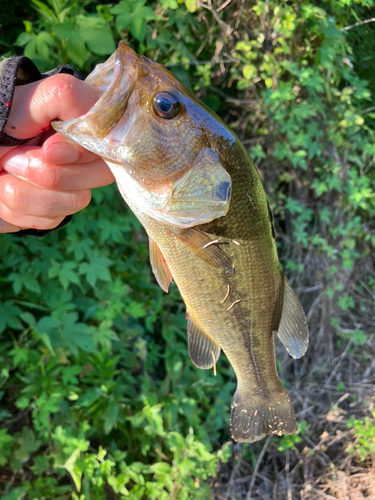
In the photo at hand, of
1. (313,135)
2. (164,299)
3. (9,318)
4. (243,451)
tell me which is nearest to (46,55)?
(9,318)

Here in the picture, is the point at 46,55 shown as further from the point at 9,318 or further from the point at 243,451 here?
the point at 243,451

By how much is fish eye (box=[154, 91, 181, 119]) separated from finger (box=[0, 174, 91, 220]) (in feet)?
1.18

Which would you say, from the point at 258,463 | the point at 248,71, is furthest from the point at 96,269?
the point at 258,463

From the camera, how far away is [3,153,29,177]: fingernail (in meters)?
0.96

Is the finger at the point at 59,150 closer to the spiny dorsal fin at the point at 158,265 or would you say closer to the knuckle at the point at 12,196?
the knuckle at the point at 12,196

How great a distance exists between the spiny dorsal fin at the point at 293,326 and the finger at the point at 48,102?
1.01m

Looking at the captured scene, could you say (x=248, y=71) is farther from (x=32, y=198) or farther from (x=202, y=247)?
(x=32, y=198)

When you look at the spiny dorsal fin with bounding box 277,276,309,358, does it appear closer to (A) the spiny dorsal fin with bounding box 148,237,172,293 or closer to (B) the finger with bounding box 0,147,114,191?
(A) the spiny dorsal fin with bounding box 148,237,172,293

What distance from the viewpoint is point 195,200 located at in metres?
1.01

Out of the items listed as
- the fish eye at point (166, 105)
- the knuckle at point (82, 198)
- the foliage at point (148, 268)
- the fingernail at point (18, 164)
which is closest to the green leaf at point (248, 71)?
the foliage at point (148, 268)

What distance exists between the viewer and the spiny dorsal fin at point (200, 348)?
1.39m

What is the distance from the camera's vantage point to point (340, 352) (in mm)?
3586

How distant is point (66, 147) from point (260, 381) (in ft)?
4.16

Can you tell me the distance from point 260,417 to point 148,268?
51.9 inches
